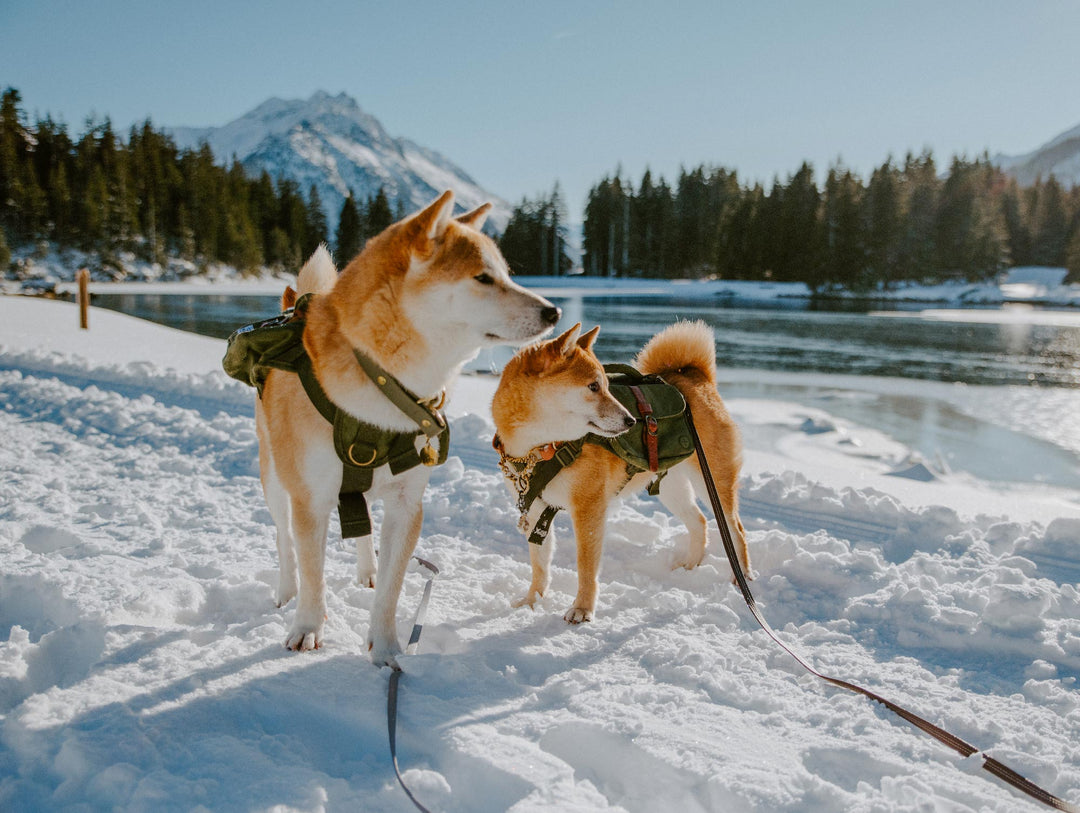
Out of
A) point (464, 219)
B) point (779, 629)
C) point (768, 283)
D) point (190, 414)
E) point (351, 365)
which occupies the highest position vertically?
point (768, 283)

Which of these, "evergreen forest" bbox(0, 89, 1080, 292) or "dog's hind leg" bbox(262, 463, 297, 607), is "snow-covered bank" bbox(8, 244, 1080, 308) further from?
"dog's hind leg" bbox(262, 463, 297, 607)

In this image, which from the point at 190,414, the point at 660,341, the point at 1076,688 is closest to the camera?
the point at 1076,688

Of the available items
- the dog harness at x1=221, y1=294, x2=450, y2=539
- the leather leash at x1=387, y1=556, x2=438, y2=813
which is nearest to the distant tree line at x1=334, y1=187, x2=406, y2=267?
the dog harness at x1=221, y1=294, x2=450, y2=539

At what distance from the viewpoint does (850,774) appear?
2229mm

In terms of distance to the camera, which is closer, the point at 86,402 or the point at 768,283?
the point at 86,402

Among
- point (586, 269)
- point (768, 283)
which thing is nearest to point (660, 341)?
point (768, 283)

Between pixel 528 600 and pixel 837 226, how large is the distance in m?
61.6

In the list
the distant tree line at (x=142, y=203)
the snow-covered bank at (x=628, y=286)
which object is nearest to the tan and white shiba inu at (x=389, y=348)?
the snow-covered bank at (x=628, y=286)

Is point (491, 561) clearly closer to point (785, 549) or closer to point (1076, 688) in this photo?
point (785, 549)

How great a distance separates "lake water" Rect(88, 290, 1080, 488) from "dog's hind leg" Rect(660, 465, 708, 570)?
1662mm

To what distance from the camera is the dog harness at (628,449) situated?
3.60 m

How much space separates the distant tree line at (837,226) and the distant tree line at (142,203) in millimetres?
29266

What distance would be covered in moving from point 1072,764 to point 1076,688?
A: 2.09 feet

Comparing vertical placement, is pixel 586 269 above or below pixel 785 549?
above
